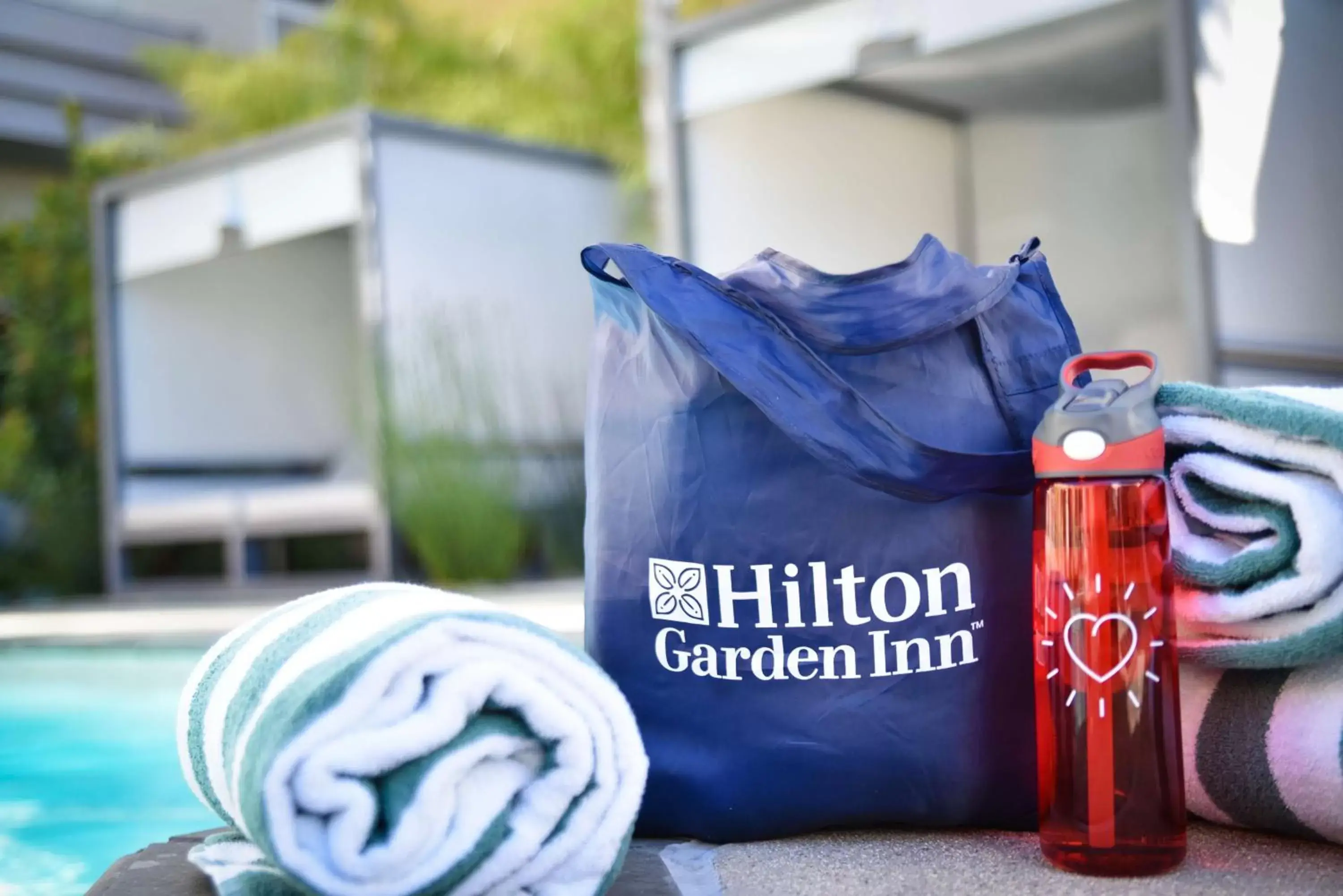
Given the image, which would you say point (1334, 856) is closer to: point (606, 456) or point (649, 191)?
point (606, 456)

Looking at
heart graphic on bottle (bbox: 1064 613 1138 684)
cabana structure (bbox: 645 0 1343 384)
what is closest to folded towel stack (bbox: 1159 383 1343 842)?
heart graphic on bottle (bbox: 1064 613 1138 684)

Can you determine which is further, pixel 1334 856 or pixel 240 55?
pixel 240 55

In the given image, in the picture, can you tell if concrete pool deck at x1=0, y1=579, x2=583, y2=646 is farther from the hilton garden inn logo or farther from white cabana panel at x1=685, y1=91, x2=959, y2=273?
the hilton garden inn logo

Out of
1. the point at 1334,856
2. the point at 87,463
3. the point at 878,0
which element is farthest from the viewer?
the point at 87,463

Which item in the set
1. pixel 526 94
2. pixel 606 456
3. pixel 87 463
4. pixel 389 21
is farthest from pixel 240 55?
pixel 606 456

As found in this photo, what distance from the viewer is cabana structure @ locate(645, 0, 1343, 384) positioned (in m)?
3.13

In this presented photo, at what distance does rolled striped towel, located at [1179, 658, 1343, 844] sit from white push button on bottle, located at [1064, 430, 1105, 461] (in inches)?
10.4

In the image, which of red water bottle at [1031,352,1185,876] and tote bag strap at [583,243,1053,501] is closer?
red water bottle at [1031,352,1185,876]

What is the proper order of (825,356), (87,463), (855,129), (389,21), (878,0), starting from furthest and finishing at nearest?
(389,21), (87,463), (855,129), (878,0), (825,356)

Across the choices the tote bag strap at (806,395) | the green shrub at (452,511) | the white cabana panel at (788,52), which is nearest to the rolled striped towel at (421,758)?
the tote bag strap at (806,395)

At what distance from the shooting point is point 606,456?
1205 millimetres

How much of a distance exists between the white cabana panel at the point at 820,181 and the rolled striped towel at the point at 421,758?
3509mm

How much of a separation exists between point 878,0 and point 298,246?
454cm

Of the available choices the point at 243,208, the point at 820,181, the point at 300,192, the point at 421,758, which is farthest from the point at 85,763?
the point at 243,208
